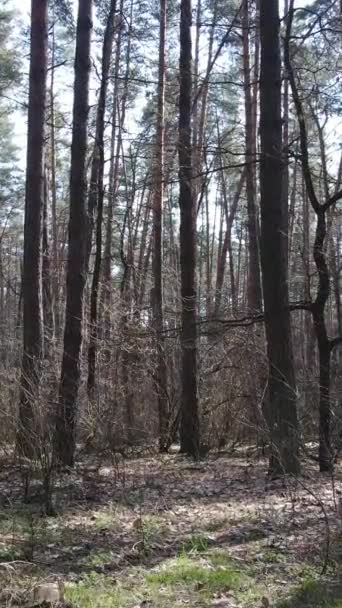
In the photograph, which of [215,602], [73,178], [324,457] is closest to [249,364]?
[324,457]

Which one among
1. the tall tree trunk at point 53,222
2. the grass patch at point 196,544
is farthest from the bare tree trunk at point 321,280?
the tall tree trunk at point 53,222

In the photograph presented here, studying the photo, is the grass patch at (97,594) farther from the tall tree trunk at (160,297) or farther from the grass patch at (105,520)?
the tall tree trunk at (160,297)

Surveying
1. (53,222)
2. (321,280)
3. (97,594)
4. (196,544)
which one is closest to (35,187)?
(321,280)

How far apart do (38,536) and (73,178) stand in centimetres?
597

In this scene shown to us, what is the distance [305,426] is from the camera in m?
10.7

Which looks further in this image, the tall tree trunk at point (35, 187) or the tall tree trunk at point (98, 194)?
the tall tree trunk at point (98, 194)

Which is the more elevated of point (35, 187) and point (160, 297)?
point (35, 187)

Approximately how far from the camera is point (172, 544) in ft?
19.3

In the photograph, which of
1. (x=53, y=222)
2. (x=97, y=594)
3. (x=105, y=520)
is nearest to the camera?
(x=97, y=594)

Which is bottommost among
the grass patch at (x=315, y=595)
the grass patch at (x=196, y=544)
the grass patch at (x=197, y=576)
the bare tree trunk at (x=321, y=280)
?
the grass patch at (x=315, y=595)

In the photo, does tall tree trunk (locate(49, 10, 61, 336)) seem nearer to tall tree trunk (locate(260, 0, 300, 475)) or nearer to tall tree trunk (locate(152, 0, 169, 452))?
tall tree trunk (locate(152, 0, 169, 452))

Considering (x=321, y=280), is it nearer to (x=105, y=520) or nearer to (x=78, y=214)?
(x=78, y=214)

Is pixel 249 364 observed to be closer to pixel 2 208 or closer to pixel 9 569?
pixel 9 569

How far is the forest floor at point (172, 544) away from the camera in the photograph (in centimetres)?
458
